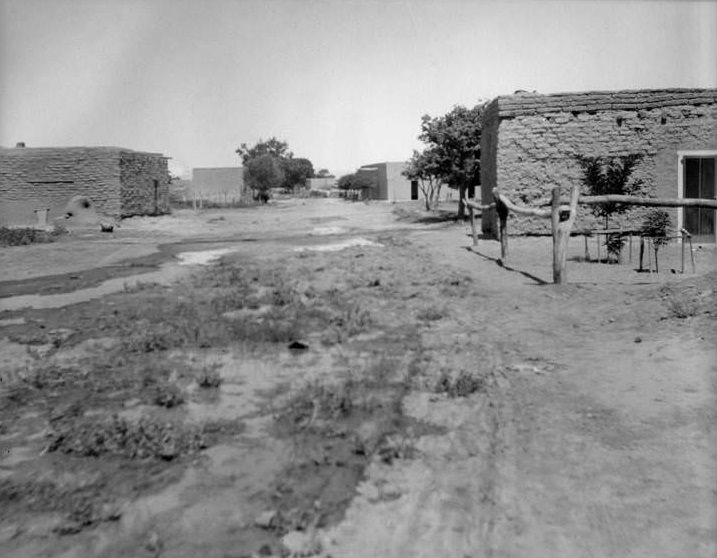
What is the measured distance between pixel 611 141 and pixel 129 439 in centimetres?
1217

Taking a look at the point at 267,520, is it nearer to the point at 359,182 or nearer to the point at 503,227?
the point at 503,227

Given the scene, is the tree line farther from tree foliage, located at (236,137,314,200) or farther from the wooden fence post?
the wooden fence post

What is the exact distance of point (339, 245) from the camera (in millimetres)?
15805

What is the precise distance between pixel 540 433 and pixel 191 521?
193 centimetres

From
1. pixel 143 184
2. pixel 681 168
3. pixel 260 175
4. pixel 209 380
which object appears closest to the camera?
pixel 209 380

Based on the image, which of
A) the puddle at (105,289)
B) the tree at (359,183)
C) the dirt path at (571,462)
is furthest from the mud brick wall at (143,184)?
the tree at (359,183)

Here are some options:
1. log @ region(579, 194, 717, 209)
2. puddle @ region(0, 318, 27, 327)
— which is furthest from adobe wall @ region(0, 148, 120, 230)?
log @ region(579, 194, 717, 209)

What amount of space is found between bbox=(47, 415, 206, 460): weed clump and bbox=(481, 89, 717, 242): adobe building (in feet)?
34.0

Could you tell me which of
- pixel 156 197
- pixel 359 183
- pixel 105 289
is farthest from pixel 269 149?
pixel 105 289

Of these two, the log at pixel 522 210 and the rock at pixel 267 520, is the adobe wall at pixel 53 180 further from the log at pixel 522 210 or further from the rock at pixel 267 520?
the rock at pixel 267 520

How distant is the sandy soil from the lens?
2561 millimetres

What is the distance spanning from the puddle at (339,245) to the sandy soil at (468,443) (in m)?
7.10

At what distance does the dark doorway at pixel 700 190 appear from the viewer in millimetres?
12883

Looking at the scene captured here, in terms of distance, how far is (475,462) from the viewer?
3.22m
